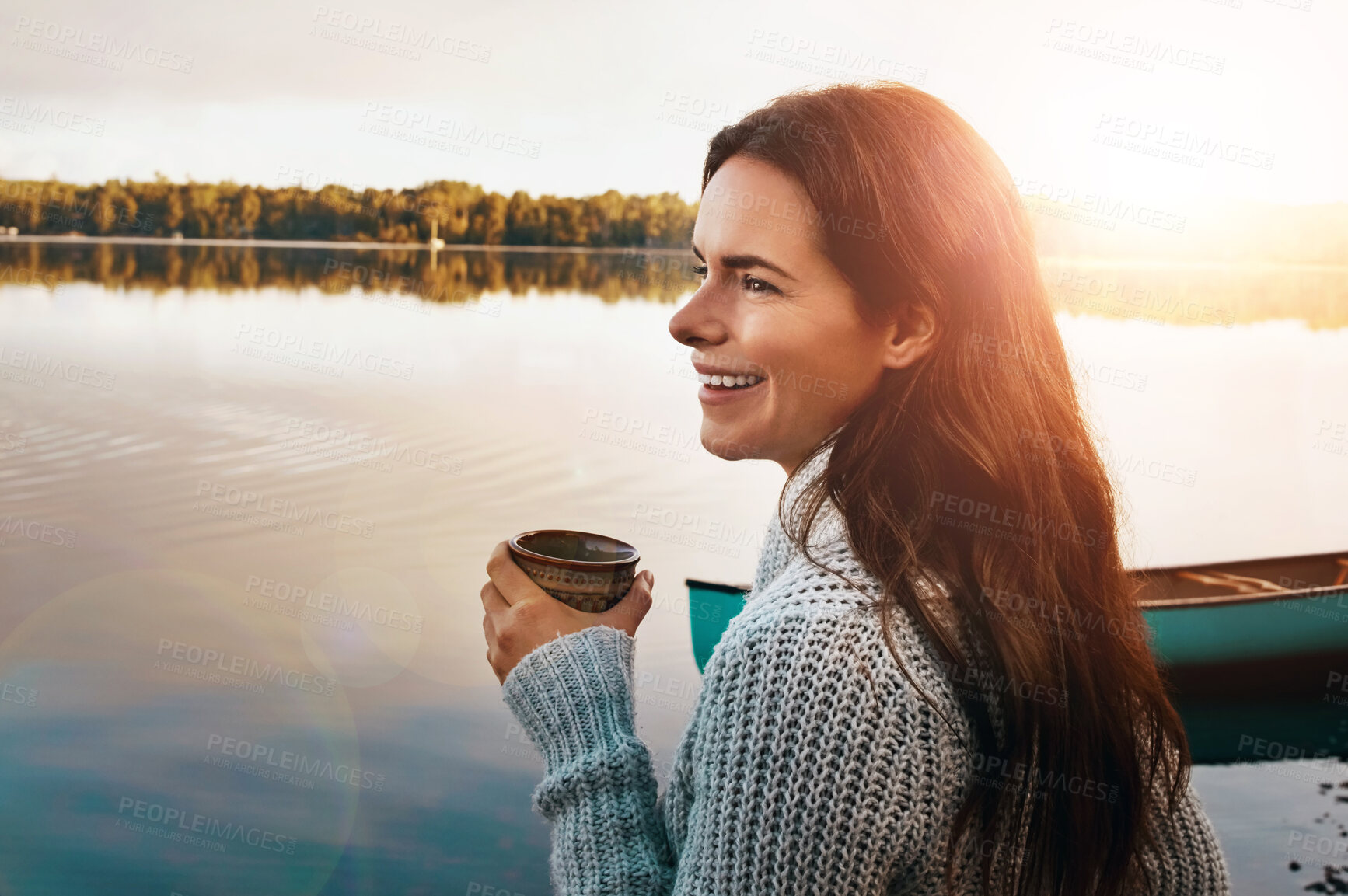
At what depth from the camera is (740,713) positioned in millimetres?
1065

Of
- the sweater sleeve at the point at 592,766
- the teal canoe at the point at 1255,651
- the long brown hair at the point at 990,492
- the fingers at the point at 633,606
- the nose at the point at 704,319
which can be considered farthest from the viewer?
the teal canoe at the point at 1255,651

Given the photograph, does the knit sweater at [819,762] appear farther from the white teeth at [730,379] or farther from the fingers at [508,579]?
the fingers at [508,579]

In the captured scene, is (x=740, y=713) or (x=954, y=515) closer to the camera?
(x=740, y=713)

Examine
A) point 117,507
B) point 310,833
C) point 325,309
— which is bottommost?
point 310,833

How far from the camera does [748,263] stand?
4.30 ft

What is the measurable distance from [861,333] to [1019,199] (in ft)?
0.90

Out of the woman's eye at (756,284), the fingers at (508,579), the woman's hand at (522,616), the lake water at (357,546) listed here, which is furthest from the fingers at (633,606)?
the lake water at (357,546)

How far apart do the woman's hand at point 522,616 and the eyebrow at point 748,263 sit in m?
0.48

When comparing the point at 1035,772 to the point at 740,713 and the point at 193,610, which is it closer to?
the point at 740,713

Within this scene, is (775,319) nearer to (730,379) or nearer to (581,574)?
(730,379)

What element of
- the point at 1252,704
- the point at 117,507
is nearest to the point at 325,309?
the point at 117,507

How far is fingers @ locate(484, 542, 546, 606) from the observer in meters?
1.45

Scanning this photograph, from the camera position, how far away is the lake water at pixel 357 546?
4.99 metres

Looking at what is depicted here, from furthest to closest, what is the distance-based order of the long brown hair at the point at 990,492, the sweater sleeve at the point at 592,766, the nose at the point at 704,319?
the nose at the point at 704,319, the sweater sleeve at the point at 592,766, the long brown hair at the point at 990,492
